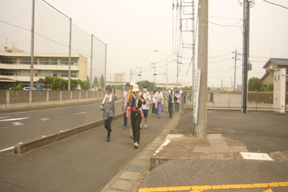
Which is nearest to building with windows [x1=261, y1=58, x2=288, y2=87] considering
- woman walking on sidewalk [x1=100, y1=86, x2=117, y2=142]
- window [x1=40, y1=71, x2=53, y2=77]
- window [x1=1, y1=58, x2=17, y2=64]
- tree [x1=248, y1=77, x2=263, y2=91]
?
tree [x1=248, y1=77, x2=263, y2=91]

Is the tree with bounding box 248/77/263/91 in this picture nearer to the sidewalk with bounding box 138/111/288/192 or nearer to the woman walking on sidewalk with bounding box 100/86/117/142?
the sidewalk with bounding box 138/111/288/192

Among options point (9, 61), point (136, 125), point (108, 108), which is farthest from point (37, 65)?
point (136, 125)

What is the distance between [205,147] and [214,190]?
2.23 m

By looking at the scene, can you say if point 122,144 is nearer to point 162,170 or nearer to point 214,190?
point 162,170

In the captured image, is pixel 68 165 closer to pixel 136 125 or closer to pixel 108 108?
pixel 136 125

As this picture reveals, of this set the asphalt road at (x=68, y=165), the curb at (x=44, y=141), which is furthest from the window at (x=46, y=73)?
the asphalt road at (x=68, y=165)

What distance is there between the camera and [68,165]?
218 inches

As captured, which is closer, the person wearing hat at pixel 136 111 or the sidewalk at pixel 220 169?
the sidewalk at pixel 220 169

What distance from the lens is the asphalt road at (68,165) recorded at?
14.5 feet

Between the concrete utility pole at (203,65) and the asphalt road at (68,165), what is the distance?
2.02m

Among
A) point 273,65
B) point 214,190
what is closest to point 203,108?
point 214,190

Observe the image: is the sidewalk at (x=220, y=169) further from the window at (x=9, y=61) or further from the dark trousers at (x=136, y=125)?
the window at (x=9, y=61)

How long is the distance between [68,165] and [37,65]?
71.2 meters

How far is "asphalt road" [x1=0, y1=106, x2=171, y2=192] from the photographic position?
441 centimetres
